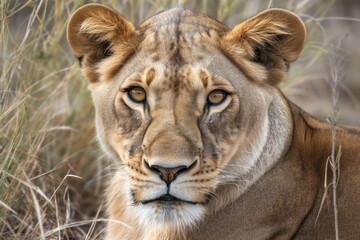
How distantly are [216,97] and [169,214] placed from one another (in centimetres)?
59

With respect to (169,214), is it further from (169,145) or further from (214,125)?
(214,125)

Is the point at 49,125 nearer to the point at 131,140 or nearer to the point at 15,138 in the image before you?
the point at 15,138

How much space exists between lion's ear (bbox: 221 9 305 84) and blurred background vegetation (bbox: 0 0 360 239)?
0.65 feet

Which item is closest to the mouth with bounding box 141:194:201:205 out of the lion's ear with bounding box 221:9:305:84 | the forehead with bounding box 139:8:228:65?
the forehead with bounding box 139:8:228:65

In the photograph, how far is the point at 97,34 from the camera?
460 centimetres

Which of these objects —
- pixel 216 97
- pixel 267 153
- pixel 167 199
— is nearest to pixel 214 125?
pixel 216 97

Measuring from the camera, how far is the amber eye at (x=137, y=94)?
4.37m

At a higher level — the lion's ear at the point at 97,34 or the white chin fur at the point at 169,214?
the lion's ear at the point at 97,34

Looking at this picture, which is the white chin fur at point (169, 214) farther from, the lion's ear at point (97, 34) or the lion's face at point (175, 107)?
the lion's ear at point (97, 34)

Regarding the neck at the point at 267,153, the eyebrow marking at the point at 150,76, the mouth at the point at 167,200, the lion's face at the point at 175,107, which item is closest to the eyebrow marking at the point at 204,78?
the lion's face at the point at 175,107

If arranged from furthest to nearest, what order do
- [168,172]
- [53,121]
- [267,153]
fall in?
[53,121]
[267,153]
[168,172]

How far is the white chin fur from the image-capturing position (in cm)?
413

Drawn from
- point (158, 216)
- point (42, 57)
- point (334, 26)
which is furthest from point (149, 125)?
point (334, 26)

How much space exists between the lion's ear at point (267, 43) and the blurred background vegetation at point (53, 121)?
20 centimetres
